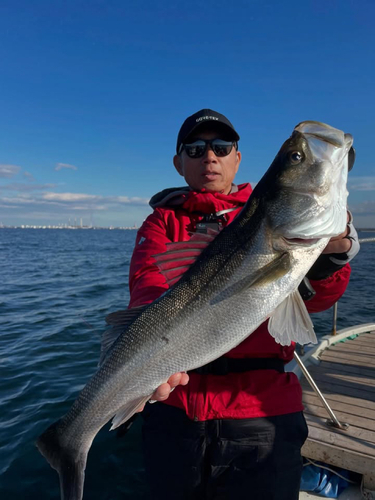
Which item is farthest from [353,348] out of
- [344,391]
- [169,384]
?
[169,384]

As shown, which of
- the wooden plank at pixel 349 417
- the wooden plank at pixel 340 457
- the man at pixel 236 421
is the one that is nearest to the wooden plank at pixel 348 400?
the wooden plank at pixel 349 417

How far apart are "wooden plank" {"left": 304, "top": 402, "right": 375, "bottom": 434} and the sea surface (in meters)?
2.90

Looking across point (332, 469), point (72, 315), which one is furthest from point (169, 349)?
point (72, 315)

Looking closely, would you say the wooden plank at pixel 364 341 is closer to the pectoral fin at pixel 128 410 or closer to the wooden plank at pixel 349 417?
the wooden plank at pixel 349 417

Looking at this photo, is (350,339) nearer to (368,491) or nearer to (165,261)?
(368,491)

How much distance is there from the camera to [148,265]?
320 cm

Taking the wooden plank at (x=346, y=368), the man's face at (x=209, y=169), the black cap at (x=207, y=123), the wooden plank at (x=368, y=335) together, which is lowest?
the wooden plank at (x=346, y=368)

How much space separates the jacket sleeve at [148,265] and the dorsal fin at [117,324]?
0.20m

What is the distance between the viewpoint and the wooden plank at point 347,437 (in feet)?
14.1

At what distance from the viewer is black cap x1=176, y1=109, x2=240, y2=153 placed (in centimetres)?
377

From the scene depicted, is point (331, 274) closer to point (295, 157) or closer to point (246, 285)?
point (246, 285)

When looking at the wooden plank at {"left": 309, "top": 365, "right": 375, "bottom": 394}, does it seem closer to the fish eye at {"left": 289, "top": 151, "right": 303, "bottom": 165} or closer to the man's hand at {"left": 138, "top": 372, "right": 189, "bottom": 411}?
the man's hand at {"left": 138, "top": 372, "right": 189, "bottom": 411}

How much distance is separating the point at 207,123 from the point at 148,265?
72.3 inches

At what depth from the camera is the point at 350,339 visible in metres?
8.23
